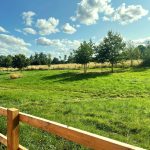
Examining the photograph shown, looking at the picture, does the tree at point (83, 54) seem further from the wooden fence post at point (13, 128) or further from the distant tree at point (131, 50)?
the wooden fence post at point (13, 128)

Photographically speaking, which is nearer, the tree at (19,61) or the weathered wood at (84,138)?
the weathered wood at (84,138)

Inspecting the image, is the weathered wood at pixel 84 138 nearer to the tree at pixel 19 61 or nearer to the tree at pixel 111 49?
the tree at pixel 111 49

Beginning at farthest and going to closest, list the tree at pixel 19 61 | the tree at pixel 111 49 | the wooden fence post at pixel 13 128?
the tree at pixel 19 61
the tree at pixel 111 49
the wooden fence post at pixel 13 128

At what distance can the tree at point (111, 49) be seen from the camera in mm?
54250

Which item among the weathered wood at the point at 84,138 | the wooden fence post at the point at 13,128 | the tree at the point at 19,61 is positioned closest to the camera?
the weathered wood at the point at 84,138

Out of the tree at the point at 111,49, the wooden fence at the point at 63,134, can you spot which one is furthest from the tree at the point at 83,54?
the wooden fence at the point at 63,134

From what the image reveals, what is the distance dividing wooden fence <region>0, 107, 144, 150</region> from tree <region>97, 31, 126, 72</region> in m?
49.8

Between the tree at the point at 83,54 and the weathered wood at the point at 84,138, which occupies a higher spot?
the tree at the point at 83,54

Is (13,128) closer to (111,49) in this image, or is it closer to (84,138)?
(84,138)

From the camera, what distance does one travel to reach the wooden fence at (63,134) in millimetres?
2846

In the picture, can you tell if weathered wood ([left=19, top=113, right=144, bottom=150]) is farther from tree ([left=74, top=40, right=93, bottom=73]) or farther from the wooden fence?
tree ([left=74, top=40, right=93, bottom=73])

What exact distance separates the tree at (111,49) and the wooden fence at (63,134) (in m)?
49.8

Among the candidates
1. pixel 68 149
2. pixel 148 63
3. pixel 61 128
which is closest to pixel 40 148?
pixel 68 149

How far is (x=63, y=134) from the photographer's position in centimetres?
364
